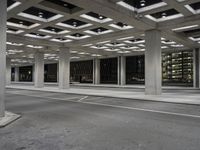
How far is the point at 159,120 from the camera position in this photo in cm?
805

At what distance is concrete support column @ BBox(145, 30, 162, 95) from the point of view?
59.6 ft

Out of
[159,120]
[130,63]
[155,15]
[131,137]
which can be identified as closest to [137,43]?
[155,15]

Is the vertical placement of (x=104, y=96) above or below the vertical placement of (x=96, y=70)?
below

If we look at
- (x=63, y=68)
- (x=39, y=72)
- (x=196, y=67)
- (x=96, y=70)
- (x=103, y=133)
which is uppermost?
(x=96, y=70)

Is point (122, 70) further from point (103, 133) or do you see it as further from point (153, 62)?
point (103, 133)

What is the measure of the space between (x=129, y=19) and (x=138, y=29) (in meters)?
3.81

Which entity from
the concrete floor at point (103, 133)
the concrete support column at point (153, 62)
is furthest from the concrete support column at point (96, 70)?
the concrete floor at point (103, 133)

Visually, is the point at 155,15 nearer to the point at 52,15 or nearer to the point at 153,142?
the point at 52,15

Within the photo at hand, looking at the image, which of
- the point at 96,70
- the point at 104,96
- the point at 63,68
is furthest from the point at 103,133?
the point at 96,70

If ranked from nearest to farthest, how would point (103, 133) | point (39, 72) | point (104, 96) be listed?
Answer: point (103, 133) < point (104, 96) < point (39, 72)

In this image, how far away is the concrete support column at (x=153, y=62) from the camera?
18.2 meters

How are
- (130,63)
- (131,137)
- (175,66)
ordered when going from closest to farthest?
(131,137), (175,66), (130,63)

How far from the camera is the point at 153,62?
18234 mm

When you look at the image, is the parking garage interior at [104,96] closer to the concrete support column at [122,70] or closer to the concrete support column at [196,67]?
the concrete support column at [196,67]
